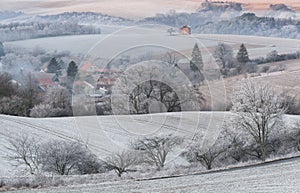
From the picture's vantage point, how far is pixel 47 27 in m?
67.8

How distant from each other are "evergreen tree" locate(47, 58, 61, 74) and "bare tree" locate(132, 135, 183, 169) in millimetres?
39324

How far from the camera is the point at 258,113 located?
3064 centimetres

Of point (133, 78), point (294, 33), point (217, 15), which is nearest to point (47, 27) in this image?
point (217, 15)

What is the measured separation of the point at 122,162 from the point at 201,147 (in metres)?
5.99

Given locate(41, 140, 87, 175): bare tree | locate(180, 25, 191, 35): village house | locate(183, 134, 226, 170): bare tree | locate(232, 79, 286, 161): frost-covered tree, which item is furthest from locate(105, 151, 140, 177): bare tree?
locate(180, 25, 191, 35): village house

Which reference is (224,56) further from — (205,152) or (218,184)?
(218,184)

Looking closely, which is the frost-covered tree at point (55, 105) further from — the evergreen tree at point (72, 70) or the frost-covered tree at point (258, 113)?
the frost-covered tree at point (258, 113)

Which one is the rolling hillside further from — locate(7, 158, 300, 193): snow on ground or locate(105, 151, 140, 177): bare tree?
locate(105, 151, 140, 177): bare tree

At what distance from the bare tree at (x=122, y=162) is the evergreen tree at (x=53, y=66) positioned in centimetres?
4244

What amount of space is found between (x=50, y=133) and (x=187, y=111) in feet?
39.1

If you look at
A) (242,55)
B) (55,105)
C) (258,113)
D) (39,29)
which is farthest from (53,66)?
(258,113)

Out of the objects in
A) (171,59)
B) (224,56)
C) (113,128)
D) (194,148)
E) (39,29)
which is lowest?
(113,128)

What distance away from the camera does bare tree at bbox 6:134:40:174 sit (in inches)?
1094

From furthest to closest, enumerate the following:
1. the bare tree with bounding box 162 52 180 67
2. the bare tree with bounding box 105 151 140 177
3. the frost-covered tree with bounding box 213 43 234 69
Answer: the frost-covered tree with bounding box 213 43 234 69, the bare tree with bounding box 162 52 180 67, the bare tree with bounding box 105 151 140 177
